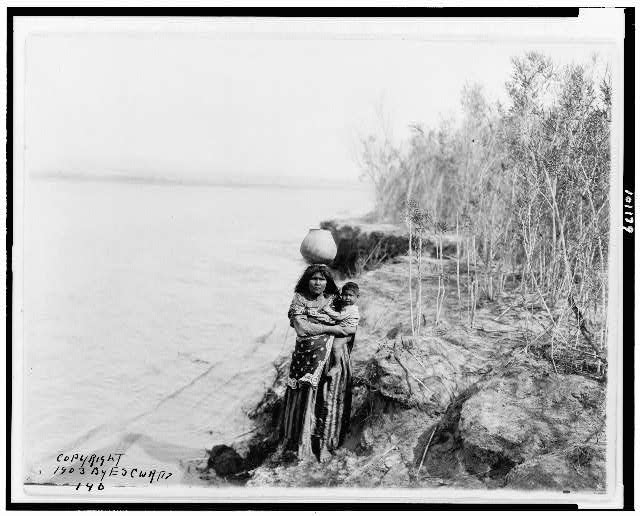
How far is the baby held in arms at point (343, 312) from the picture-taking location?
12.2 feet

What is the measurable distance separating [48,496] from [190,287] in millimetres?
1373

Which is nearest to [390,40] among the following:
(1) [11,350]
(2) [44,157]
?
(2) [44,157]

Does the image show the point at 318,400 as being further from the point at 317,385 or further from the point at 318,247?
the point at 318,247

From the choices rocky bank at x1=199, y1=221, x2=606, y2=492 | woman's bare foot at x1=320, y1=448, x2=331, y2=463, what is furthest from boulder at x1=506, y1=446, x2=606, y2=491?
woman's bare foot at x1=320, y1=448, x2=331, y2=463

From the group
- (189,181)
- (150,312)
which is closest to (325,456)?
(150,312)

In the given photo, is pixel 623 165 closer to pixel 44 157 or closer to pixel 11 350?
pixel 44 157

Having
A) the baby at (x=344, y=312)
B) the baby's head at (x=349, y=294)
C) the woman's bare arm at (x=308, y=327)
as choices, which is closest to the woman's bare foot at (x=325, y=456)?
the baby at (x=344, y=312)

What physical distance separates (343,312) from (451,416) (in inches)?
31.2

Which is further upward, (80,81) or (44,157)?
(80,81)

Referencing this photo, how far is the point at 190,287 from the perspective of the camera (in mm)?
3914

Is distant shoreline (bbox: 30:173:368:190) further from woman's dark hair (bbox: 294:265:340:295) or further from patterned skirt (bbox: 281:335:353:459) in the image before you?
patterned skirt (bbox: 281:335:353:459)

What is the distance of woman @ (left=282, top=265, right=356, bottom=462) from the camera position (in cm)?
370

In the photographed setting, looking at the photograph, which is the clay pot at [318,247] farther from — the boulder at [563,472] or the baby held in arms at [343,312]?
the boulder at [563,472]

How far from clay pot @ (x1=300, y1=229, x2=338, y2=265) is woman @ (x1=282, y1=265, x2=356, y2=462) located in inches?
2.3
